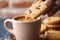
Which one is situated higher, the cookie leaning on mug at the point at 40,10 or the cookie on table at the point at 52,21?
the cookie leaning on mug at the point at 40,10

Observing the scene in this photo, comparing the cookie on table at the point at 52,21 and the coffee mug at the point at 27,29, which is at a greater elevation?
the cookie on table at the point at 52,21

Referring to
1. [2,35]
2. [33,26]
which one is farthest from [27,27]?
[2,35]

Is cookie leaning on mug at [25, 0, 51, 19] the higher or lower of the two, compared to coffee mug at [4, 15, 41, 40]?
higher

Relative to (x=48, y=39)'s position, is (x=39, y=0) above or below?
above

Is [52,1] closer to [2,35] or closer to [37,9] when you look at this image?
[37,9]

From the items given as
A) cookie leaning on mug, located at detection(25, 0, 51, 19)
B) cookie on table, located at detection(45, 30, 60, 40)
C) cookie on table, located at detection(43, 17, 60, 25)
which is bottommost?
cookie on table, located at detection(45, 30, 60, 40)

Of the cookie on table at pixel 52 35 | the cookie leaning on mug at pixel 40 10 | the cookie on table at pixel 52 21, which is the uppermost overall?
the cookie leaning on mug at pixel 40 10

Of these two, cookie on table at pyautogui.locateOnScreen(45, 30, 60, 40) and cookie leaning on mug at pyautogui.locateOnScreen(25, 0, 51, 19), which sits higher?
cookie leaning on mug at pyautogui.locateOnScreen(25, 0, 51, 19)

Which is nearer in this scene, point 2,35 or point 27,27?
point 27,27

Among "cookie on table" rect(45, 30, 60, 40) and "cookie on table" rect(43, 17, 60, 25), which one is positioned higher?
"cookie on table" rect(43, 17, 60, 25)

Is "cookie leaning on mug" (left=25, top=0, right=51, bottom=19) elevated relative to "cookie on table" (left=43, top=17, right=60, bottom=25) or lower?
elevated

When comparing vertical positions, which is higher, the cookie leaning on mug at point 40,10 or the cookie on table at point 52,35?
the cookie leaning on mug at point 40,10
